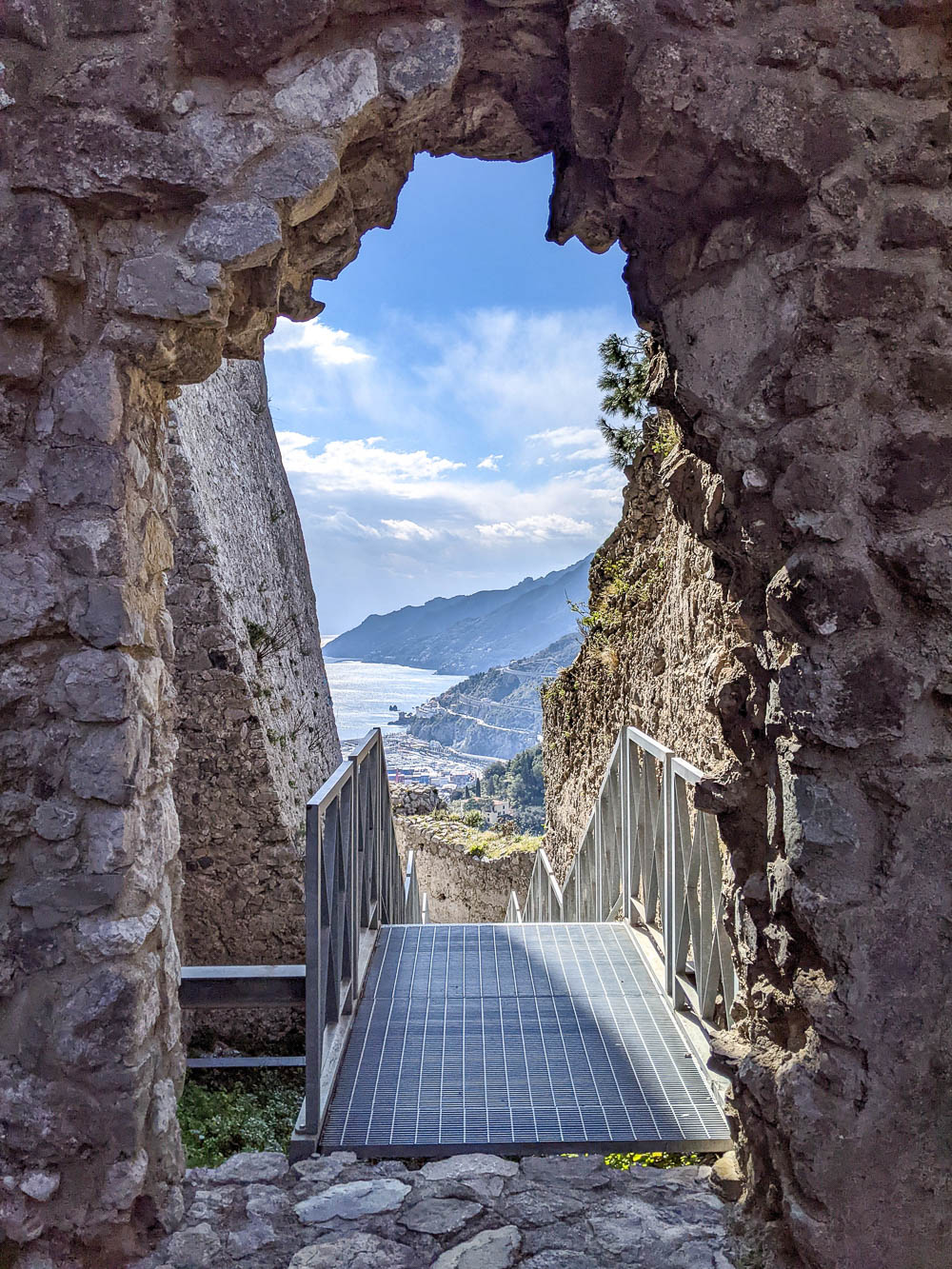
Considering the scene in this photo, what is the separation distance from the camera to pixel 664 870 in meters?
3.26

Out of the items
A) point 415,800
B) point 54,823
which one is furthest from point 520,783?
point 54,823

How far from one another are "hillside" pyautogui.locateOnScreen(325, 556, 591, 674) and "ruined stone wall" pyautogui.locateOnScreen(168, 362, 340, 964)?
20977 millimetres

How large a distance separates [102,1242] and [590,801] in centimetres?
429

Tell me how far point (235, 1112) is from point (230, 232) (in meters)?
4.30

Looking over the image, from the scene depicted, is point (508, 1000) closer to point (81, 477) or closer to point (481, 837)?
point (81, 477)

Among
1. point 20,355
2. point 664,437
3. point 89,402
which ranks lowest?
point 89,402

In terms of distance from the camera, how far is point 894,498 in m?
1.66

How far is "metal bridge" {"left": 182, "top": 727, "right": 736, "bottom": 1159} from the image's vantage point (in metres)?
2.21

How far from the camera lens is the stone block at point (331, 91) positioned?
5.80ft

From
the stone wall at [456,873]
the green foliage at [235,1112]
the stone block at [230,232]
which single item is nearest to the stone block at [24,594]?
the stone block at [230,232]

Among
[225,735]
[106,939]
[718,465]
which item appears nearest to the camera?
[106,939]

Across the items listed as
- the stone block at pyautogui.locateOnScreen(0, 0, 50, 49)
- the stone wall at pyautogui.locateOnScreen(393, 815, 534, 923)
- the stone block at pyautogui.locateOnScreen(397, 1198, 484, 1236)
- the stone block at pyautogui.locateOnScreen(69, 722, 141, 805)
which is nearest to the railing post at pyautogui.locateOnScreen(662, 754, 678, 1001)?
the stone block at pyautogui.locateOnScreen(397, 1198, 484, 1236)

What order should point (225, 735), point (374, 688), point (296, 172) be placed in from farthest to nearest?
point (374, 688)
point (225, 735)
point (296, 172)

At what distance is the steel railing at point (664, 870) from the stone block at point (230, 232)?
6.18 ft
